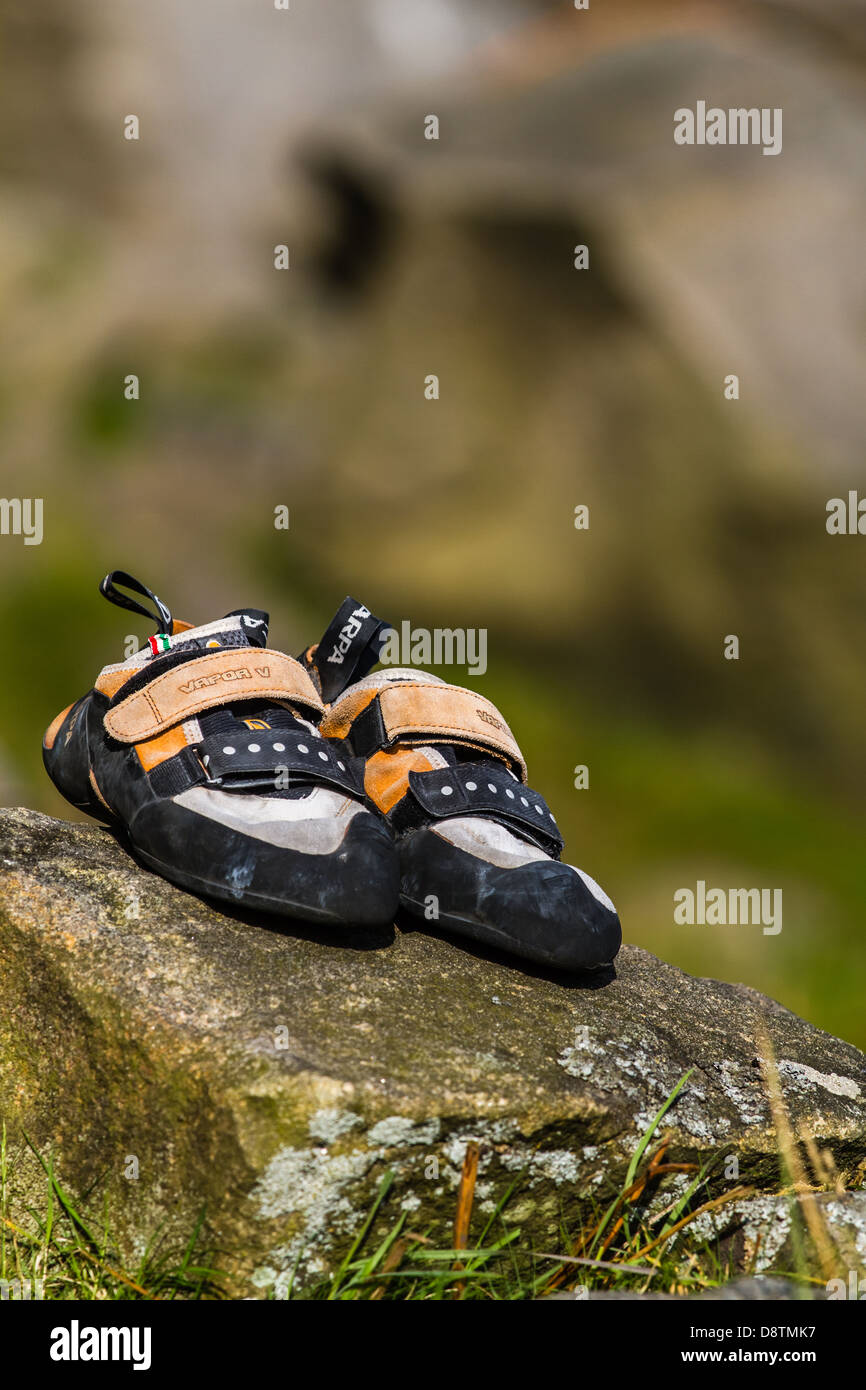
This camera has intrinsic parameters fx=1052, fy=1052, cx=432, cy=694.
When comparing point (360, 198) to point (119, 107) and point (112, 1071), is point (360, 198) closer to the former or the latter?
point (119, 107)

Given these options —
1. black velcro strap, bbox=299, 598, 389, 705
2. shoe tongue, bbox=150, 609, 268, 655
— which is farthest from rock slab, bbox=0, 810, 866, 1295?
black velcro strap, bbox=299, 598, 389, 705

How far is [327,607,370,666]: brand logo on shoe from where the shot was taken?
7.81 ft

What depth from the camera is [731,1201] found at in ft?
5.91

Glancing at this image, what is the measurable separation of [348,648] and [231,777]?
546 mm

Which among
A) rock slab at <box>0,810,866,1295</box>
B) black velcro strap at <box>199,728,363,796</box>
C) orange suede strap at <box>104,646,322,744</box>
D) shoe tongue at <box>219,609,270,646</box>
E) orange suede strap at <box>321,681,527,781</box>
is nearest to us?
rock slab at <box>0,810,866,1295</box>

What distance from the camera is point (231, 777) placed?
195 cm

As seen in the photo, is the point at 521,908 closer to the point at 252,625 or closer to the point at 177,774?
the point at 177,774

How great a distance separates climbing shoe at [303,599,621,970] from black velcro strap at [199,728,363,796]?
157 millimetres

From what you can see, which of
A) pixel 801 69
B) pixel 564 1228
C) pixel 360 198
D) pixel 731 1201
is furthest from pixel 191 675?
pixel 801 69

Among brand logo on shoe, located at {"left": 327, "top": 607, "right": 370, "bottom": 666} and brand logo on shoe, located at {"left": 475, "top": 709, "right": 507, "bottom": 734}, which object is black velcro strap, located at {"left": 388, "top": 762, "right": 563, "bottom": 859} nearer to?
brand logo on shoe, located at {"left": 475, "top": 709, "right": 507, "bottom": 734}

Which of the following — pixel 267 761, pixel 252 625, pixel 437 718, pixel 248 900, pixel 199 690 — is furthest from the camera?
pixel 252 625

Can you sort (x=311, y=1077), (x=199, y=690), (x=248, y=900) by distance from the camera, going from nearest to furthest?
1. (x=311, y=1077)
2. (x=248, y=900)
3. (x=199, y=690)

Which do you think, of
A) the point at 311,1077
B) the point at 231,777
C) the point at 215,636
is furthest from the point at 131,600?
the point at 311,1077

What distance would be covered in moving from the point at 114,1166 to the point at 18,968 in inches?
15.2
